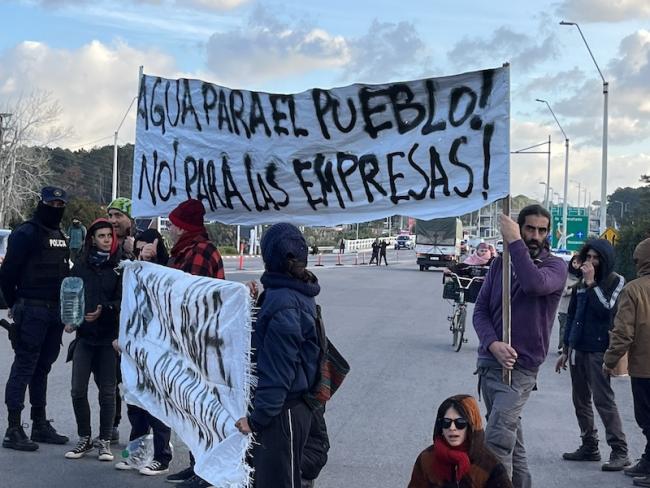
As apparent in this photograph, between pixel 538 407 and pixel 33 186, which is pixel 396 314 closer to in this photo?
pixel 538 407

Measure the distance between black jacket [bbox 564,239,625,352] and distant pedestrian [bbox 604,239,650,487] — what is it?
1.86 ft

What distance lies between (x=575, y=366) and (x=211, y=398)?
152 inches

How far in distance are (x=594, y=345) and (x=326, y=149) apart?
10.3ft

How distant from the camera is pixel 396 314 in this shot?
20.9 meters

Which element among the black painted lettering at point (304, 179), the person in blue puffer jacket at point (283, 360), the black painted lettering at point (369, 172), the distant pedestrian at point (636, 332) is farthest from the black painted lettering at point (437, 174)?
the distant pedestrian at point (636, 332)

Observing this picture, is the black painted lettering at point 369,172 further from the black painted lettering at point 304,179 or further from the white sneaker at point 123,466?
the white sneaker at point 123,466

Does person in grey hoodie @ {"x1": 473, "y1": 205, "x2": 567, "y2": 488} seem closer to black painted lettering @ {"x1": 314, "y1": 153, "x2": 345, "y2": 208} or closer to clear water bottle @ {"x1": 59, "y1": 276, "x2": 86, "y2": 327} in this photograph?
black painted lettering @ {"x1": 314, "y1": 153, "x2": 345, "y2": 208}

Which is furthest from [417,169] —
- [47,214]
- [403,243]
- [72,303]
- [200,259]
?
[403,243]

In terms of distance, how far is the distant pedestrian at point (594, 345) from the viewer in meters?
7.62

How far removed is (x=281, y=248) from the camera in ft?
15.4

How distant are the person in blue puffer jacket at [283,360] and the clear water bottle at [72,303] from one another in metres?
2.72

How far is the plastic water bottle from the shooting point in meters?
6.95

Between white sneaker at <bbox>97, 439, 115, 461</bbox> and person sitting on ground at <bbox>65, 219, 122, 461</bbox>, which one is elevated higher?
person sitting on ground at <bbox>65, 219, 122, 461</bbox>

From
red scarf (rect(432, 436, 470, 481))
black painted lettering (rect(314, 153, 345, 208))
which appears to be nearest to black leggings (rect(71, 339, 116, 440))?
black painted lettering (rect(314, 153, 345, 208))
